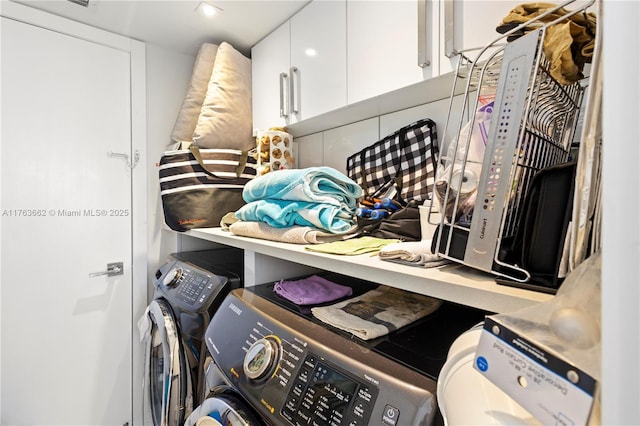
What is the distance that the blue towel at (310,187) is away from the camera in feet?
2.98

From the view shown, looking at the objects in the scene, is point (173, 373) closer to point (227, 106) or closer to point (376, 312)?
point (376, 312)

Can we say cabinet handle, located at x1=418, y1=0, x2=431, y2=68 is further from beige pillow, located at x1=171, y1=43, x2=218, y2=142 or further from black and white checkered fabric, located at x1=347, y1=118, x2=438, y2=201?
beige pillow, located at x1=171, y1=43, x2=218, y2=142

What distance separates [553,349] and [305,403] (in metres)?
0.43

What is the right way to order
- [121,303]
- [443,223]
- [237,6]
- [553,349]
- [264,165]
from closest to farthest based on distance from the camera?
[553,349] < [443,223] < [237,6] < [264,165] < [121,303]

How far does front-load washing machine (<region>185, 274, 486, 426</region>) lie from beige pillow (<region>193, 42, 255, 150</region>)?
0.95m

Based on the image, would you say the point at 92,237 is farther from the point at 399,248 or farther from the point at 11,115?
the point at 399,248

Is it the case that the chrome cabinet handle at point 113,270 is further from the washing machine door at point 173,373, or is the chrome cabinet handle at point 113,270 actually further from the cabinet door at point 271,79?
the cabinet door at point 271,79

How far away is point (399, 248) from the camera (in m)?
0.62

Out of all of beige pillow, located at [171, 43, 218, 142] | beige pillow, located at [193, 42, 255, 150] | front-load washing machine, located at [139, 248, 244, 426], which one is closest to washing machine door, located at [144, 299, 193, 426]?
front-load washing machine, located at [139, 248, 244, 426]

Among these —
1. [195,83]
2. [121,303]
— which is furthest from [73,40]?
[121,303]

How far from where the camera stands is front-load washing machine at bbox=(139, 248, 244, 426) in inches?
39.6

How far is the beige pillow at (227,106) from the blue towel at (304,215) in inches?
25.5
